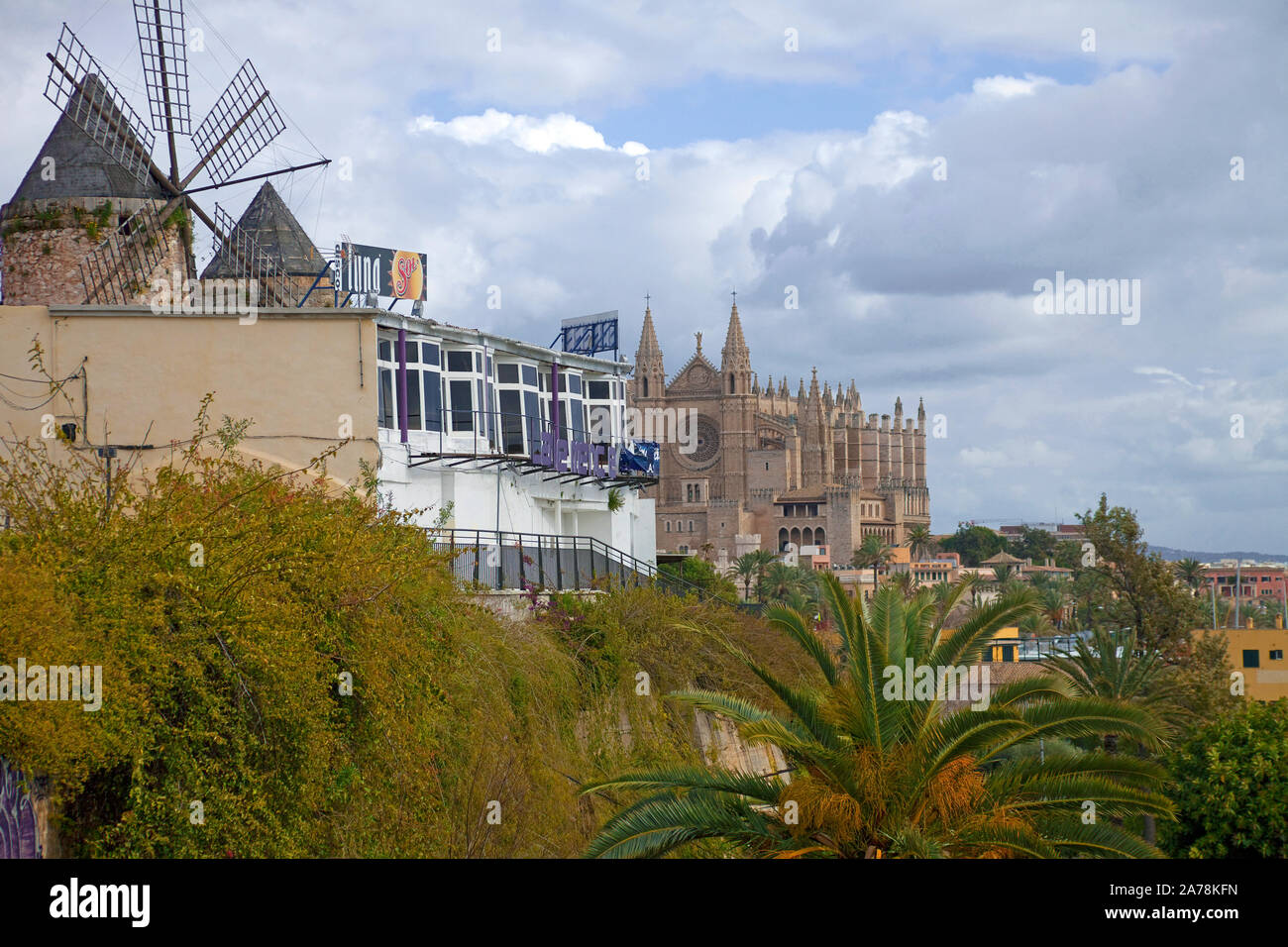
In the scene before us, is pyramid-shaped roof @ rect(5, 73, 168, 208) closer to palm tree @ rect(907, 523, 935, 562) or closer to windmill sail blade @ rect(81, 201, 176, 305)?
windmill sail blade @ rect(81, 201, 176, 305)

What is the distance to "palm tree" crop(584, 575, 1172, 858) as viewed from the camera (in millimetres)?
12883

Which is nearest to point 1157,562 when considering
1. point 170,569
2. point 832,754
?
point 832,754

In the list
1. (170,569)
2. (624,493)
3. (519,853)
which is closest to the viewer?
(170,569)

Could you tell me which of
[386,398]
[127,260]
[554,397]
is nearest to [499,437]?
[554,397]

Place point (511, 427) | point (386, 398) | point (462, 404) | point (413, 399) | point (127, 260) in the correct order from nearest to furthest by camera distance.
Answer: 1. point (386, 398)
2. point (413, 399)
3. point (462, 404)
4. point (511, 427)
5. point (127, 260)

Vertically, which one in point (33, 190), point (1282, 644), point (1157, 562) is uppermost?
point (33, 190)

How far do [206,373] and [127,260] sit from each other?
21.7 feet

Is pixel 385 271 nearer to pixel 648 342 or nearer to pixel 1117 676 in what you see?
pixel 1117 676

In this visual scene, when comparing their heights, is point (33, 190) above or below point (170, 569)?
above

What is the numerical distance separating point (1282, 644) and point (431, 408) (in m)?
44.5

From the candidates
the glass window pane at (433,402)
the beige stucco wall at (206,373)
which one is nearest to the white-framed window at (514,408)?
the glass window pane at (433,402)

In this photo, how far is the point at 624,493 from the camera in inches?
1252

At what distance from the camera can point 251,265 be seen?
31.8m
